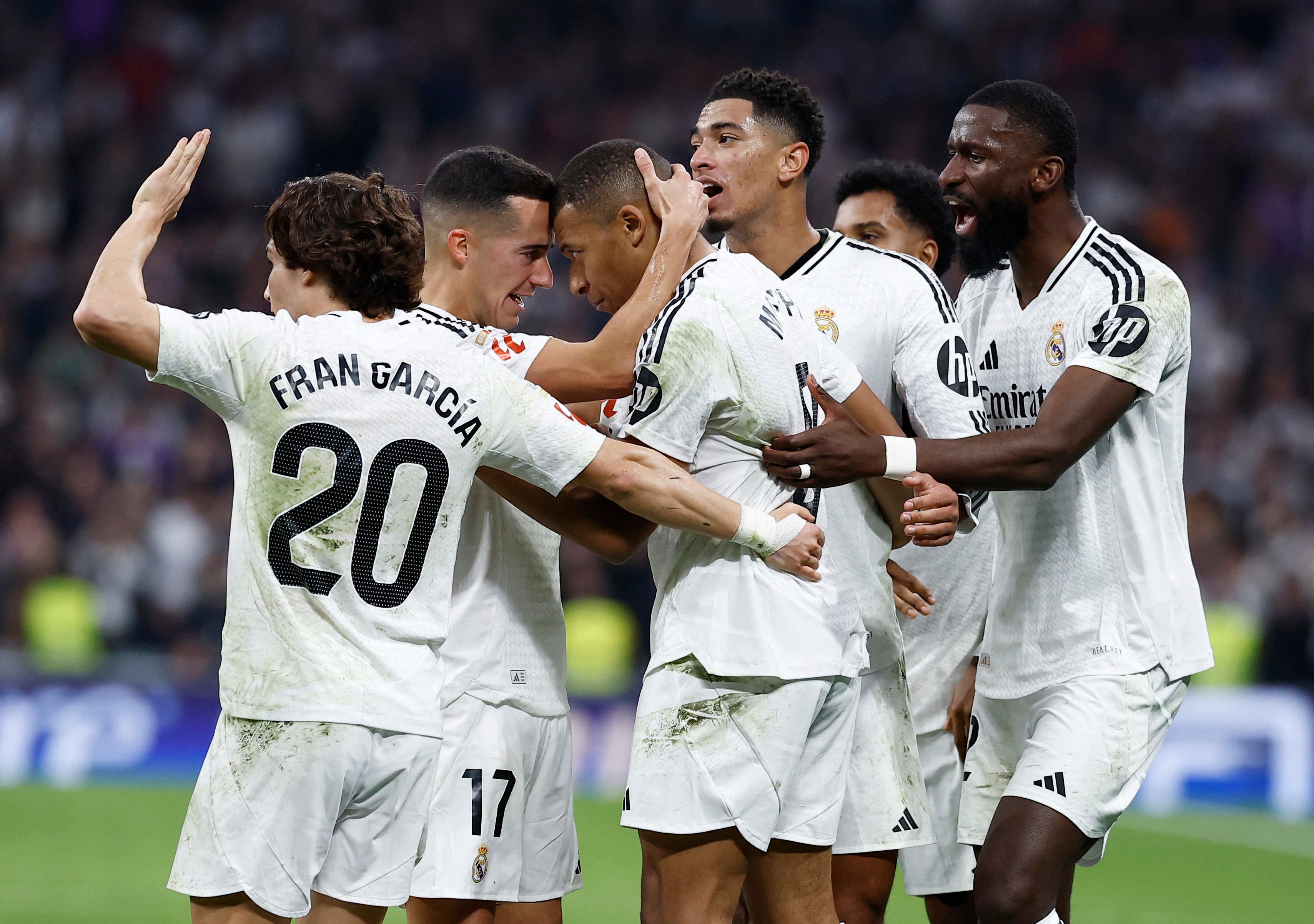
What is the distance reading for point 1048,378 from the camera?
463 cm

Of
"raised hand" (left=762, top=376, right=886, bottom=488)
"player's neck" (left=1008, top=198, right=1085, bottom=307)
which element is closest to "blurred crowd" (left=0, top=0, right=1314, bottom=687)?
"player's neck" (left=1008, top=198, right=1085, bottom=307)

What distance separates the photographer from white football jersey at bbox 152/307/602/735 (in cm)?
353

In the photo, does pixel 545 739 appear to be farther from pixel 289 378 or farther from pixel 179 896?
pixel 179 896

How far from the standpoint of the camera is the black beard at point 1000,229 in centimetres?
473

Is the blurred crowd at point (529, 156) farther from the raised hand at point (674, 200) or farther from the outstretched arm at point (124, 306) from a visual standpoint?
the outstretched arm at point (124, 306)

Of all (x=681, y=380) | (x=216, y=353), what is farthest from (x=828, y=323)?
(x=216, y=353)

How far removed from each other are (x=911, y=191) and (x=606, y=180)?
2.15 metres

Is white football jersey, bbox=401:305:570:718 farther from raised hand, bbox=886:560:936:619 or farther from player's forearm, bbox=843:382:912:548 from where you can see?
raised hand, bbox=886:560:936:619

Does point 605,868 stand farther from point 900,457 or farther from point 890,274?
point 900,457

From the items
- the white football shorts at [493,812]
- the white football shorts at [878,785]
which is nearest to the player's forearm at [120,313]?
the white football shorts at [493,812]

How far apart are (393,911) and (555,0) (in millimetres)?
13273

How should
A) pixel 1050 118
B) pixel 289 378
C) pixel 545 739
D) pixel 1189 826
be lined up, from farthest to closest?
pixel 1189 826 < pixel 1050 118 < pixel 545 739 < pixel 289 378

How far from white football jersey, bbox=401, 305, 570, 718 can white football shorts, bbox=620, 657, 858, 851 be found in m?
0.52

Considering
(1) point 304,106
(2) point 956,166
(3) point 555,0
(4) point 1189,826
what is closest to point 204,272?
(1) point 304,106
